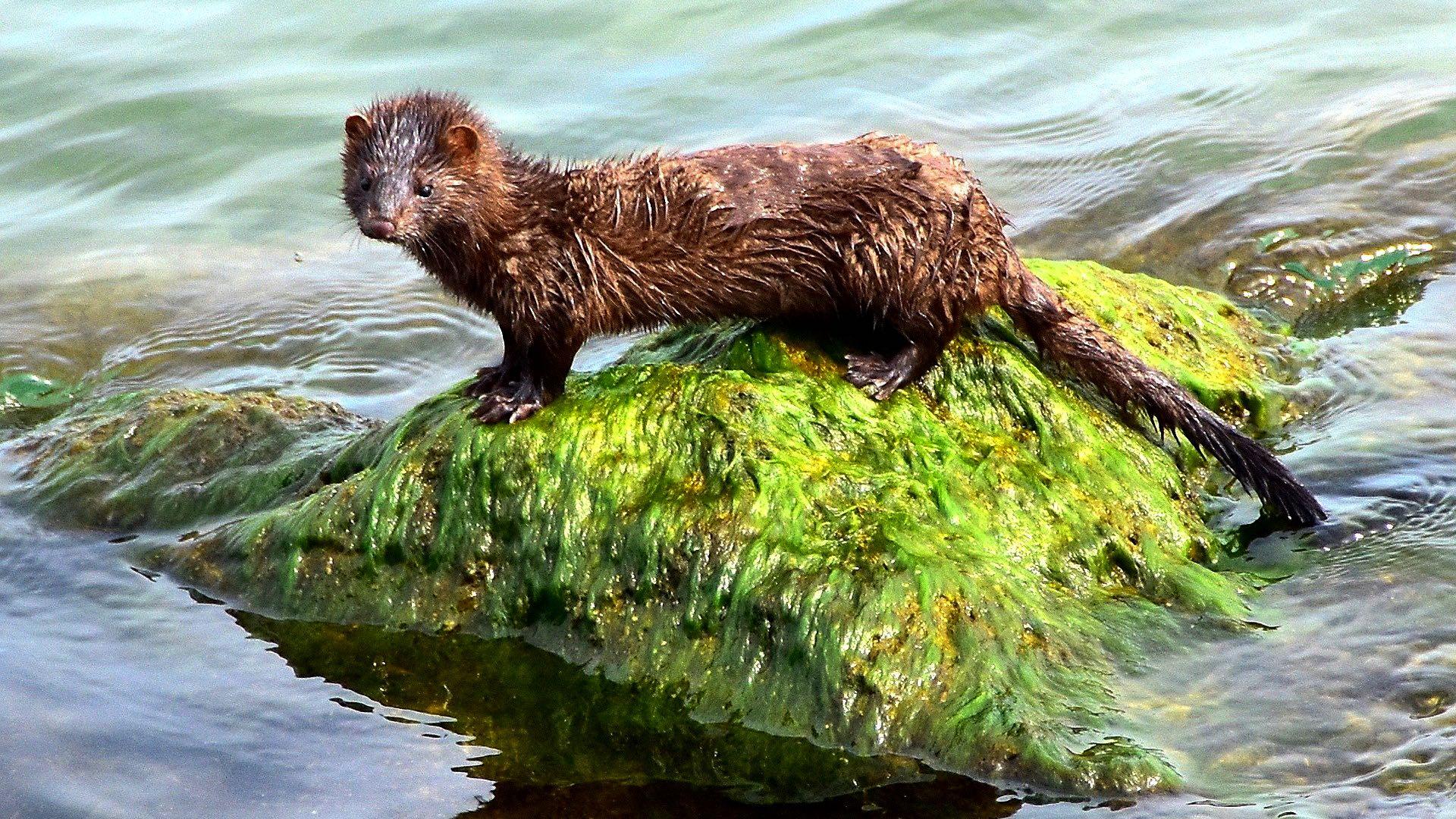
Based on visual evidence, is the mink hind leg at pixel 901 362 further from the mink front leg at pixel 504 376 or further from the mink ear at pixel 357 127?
the mink ear at pixel 357 127

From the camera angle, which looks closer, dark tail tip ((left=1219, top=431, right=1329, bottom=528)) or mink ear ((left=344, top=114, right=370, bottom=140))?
mink ear ((left=344, top=114, right=370, bottom=140))

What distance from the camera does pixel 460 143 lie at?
19.5ft

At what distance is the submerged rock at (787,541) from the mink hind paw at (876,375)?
45 millimetres

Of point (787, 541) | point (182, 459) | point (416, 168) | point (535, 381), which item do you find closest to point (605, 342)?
point (182, 459)

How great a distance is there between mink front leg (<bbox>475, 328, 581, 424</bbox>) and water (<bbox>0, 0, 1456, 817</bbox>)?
91 cm

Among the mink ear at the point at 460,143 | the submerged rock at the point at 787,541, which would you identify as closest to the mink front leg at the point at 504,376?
the submerged rock at the point at 787,541

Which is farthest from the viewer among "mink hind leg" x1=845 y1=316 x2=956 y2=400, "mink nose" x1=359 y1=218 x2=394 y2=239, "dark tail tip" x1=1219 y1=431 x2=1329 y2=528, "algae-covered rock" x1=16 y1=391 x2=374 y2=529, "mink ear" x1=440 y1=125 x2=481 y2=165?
"algae-covered rock" x1=16 y1=391 x2=374 y2=529

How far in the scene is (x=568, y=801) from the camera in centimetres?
484

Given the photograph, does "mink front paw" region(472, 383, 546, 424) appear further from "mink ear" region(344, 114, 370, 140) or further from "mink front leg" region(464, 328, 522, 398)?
"mink ear" region(344, 114, 370, 140)

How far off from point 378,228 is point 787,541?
1861mm

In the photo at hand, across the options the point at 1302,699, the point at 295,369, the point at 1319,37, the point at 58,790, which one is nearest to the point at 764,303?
the point at 1302,699

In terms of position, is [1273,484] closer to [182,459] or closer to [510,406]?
[510,406]

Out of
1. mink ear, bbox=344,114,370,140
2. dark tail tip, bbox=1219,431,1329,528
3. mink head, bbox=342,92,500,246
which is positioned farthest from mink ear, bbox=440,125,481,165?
dark tail tip, bbox=1219,431,1329,528

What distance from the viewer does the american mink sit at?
5.99 m
